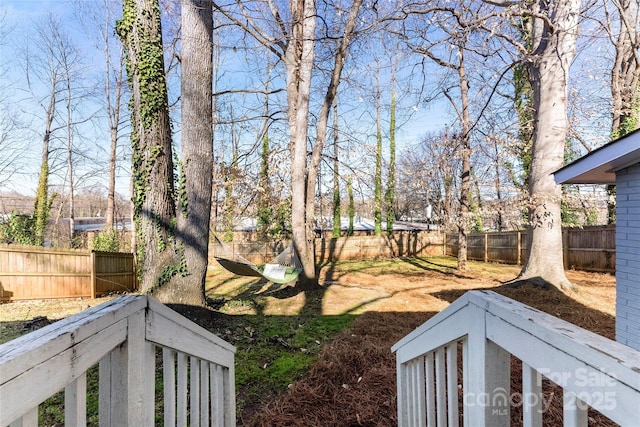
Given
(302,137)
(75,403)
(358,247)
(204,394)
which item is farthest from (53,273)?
(358,247)

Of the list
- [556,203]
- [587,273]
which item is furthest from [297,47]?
[587,273]

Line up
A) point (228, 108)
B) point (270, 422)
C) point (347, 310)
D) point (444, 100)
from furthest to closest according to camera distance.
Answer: point (228, 108), point (444, 100), point (347, 310), point (270, 422)

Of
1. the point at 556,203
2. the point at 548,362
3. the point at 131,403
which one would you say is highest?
the point at 556,203

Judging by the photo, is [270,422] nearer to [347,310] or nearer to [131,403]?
[131,403]

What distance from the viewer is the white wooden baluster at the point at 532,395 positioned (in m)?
0.71

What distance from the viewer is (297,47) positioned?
709cm

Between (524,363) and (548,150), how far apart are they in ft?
22.4

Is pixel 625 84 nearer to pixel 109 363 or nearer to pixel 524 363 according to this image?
pixel 524 363

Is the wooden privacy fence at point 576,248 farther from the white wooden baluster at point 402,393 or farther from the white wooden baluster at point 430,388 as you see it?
the white wooden baluster at point 430,388

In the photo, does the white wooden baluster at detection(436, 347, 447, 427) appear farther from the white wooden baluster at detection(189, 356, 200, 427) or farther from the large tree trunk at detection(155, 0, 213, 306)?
the large tree trunk at detection(155, 0, 213, 306)

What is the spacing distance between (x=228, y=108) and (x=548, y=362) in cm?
1443

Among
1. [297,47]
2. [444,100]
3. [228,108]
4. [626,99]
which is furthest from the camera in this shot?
[228,108]

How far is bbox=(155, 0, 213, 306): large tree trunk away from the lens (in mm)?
4621

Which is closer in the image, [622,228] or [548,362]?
[548,362]
